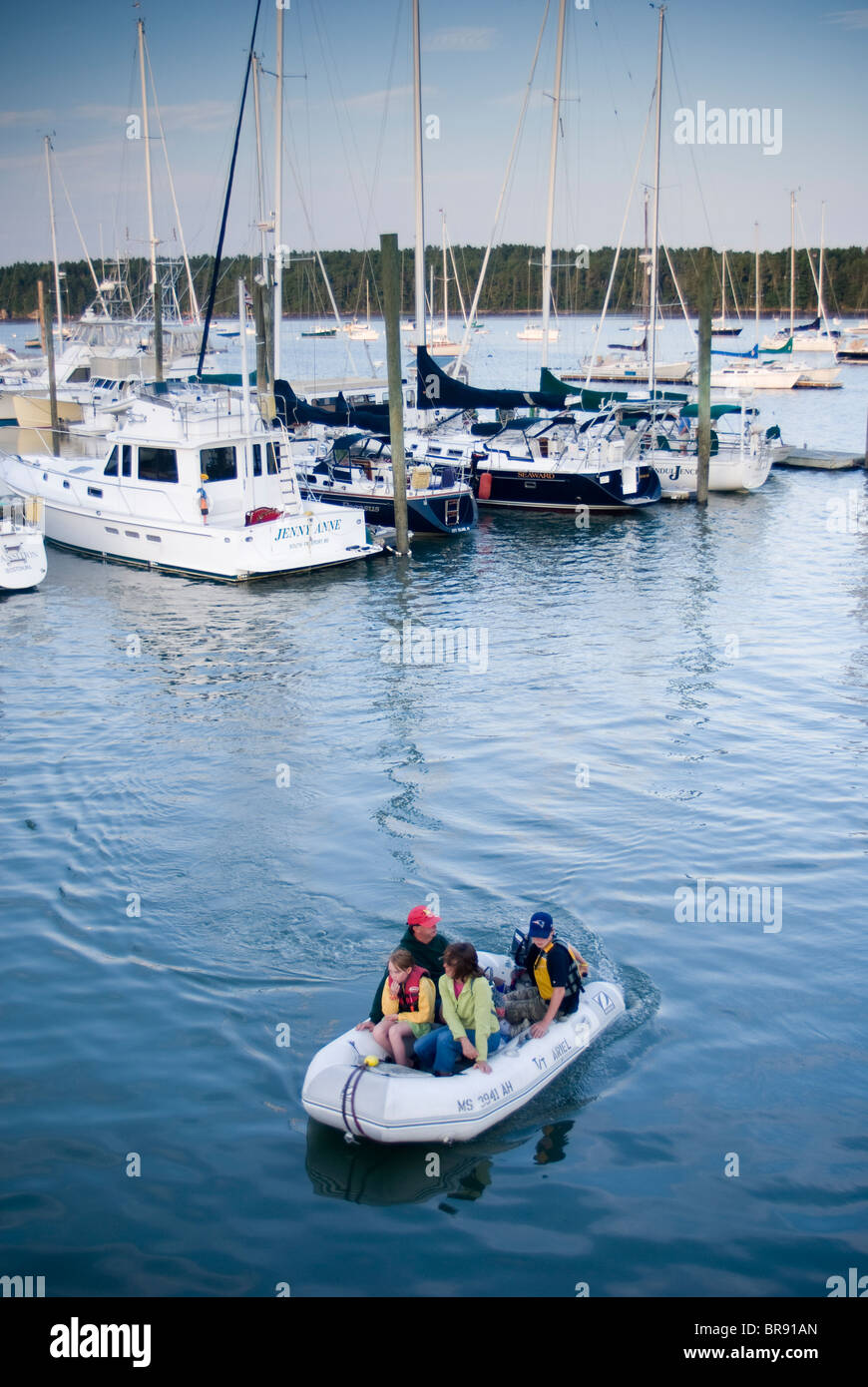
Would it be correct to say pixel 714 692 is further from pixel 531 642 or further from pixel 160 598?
pixel 160 598

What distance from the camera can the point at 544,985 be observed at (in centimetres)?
939

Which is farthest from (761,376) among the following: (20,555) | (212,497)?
(20,555)

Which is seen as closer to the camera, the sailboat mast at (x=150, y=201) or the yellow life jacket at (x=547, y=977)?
the yellow life jacket at (x=547, y=977)

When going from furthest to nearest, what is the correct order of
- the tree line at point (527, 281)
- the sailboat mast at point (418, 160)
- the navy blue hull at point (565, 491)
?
the tree line at point (527, 281)
the navy blue hull at point (565, 491)
the sailboat mast at point (418, 160)

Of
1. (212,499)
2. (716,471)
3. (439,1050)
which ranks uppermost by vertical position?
(716,471)

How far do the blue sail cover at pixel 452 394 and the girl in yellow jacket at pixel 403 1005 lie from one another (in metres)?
27.7

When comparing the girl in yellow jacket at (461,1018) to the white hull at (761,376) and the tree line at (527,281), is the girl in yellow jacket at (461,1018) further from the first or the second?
the tree line at (527,281)

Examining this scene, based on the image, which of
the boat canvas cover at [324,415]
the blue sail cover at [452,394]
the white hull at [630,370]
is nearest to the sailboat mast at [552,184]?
the blue sail cover at [452,394]

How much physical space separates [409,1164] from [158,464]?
20.9 metres

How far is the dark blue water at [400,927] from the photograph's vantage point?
25.2 ft

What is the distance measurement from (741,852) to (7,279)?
589 feet

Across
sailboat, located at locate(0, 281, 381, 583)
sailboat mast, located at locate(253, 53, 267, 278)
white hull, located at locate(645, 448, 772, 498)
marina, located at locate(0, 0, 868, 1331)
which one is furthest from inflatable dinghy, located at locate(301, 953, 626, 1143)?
sailboat mast, located at locate(253, 53, 267, 278)

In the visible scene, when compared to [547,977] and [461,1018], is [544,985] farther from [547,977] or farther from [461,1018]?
[461,1018]

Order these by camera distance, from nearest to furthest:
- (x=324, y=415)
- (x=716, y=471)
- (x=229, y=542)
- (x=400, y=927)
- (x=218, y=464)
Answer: (x=400, y=927) < (x=229, y=542) < (x=218, y=464) < (x=324, y=415) < (x=716, y=471)
